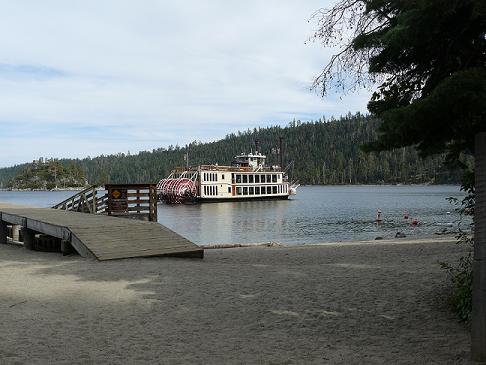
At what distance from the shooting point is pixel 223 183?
241 ft

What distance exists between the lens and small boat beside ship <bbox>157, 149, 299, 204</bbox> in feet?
231

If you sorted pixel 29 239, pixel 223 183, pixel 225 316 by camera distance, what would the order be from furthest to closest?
1. pixel 223 183
2. pixel 29 239
3. pixel 225 316

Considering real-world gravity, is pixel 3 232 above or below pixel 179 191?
below

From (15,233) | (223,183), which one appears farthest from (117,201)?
(223,183)

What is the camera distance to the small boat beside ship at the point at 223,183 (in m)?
70.4

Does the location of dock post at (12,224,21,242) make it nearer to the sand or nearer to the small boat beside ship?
the sand

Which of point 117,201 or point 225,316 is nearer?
point 225,316

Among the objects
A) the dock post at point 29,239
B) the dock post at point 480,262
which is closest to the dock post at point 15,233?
the dock post at point 29,239

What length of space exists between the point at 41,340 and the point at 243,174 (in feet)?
232

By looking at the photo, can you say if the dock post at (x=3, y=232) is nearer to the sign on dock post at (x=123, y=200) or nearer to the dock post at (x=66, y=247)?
the sign on dock post at (x=123, y=200)

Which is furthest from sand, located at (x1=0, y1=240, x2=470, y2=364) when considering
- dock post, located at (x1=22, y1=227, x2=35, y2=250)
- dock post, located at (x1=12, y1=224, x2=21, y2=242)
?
dock post, located at (x1=12, y1=224, x2=21, y2=242)

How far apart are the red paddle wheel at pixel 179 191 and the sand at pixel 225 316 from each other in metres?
59.4

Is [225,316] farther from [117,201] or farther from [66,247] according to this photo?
[117,201]

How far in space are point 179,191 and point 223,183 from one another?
7.56 meters
